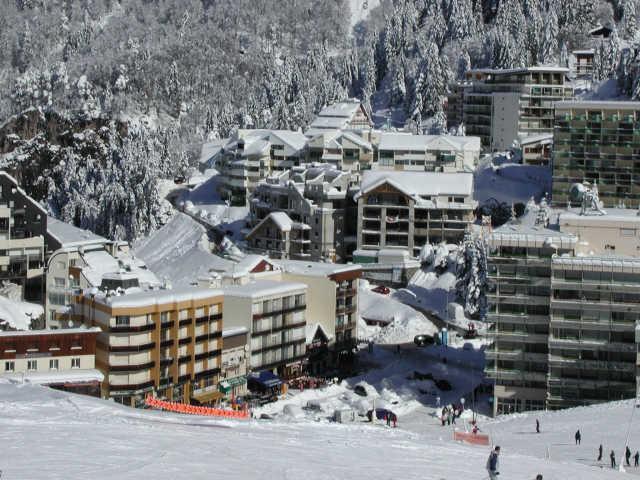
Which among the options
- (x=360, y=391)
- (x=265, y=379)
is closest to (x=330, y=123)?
(x=265, y=379)

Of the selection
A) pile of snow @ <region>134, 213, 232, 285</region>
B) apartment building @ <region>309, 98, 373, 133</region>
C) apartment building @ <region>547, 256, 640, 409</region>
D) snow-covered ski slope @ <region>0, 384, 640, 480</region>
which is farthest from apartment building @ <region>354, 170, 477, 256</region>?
snow-covered ski slope @ <region>0, 384, 640, 480</region>

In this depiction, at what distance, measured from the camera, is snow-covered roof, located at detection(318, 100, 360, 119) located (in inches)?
5802

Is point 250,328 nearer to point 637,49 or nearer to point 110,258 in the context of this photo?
point 110,258

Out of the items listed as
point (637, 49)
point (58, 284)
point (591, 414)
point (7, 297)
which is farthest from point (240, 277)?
point (637, 49)

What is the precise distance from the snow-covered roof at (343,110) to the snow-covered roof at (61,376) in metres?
75.5

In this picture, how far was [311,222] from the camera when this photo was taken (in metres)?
117

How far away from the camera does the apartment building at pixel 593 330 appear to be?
75.6m

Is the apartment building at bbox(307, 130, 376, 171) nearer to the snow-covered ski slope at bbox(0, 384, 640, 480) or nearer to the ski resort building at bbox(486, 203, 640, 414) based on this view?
the ski resort building at bbox(486, 203, 640, 414)

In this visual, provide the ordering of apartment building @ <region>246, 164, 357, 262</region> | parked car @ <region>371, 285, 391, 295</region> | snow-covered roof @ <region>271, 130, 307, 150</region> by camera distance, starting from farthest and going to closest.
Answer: snow-covered roof @ <region>271, 130, 307, 150</region> → apartment building @ <region>246, 164, 357, 262</region> → parked car @ <region>371, 285, 391, 295</region>

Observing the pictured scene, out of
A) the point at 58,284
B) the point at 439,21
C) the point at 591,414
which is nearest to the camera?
the point at 591,414

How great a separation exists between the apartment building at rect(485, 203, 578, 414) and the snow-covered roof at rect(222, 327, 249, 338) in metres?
13.7

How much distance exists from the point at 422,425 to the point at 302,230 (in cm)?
4393

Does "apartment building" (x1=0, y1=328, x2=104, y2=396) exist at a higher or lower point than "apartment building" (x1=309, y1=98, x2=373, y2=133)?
lower

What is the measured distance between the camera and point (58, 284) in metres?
93.6
